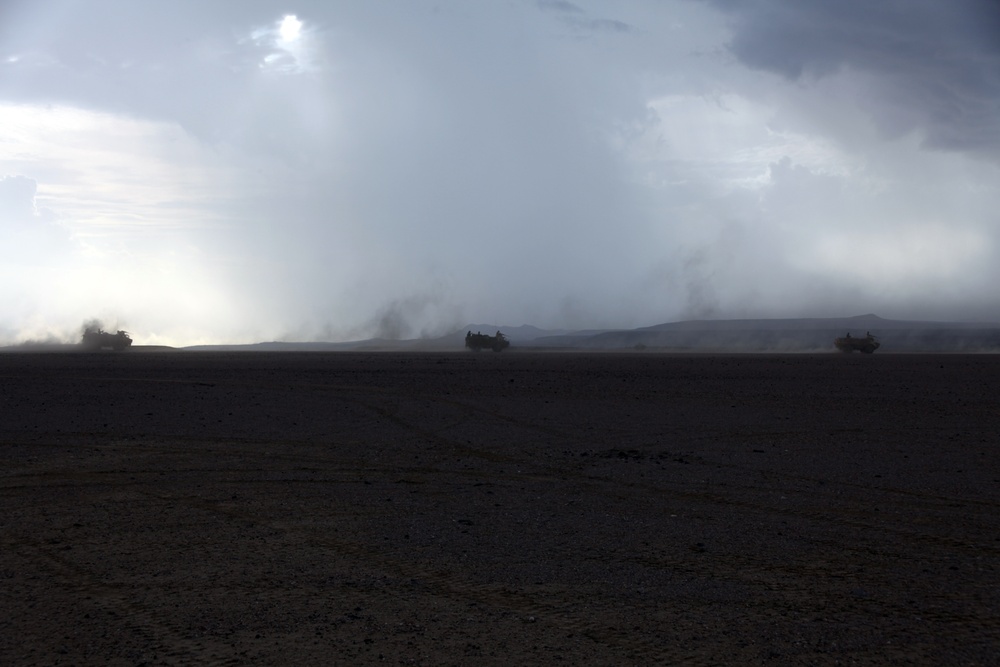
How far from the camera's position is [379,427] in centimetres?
1908

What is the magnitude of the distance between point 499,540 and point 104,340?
82.1 metres

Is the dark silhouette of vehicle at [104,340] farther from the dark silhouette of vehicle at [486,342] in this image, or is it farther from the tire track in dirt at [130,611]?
the tire track in dirt at [130,611]

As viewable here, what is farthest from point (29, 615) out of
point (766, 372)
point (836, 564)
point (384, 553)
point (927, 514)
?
point (766, 372)

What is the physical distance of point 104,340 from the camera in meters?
81.9

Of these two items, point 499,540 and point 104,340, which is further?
point 104,340

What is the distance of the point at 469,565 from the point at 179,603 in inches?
103

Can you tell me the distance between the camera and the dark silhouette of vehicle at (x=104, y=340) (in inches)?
3189

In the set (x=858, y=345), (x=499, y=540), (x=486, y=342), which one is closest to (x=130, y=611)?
(x=499, y=540)

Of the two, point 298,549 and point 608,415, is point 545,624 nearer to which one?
point 298,549

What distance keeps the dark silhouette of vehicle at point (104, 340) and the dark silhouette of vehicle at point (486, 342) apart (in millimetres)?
32766

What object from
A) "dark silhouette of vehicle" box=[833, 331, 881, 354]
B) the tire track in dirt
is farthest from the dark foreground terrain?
"dark silhouette of vehicle" box=[833, 331, 881, 354]

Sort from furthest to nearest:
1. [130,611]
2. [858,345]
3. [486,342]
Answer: [486,342] → [858,345] → [130,611]

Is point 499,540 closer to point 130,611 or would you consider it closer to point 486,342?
point 130,611

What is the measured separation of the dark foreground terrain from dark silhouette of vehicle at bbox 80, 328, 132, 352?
2586 inches
